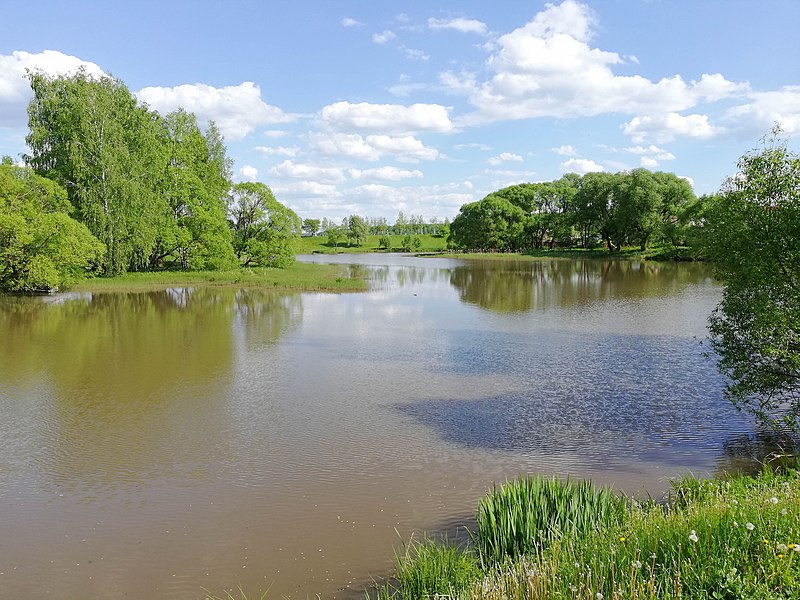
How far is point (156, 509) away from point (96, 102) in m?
38.7

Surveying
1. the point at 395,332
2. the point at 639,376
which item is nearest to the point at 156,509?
the point at 639,376

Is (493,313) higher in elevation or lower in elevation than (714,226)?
lower

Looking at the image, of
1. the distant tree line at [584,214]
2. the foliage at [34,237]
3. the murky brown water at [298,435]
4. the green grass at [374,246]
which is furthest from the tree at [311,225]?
the murky brown water at [298,435]

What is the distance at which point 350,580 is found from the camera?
664 cm

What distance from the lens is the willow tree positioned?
3834cm

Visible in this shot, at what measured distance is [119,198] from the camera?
Answer: 1547 inches

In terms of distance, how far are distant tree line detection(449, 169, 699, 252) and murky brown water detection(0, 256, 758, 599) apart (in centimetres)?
5609

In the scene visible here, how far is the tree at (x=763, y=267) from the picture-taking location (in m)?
9.94

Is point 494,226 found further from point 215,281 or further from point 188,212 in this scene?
point 215,281

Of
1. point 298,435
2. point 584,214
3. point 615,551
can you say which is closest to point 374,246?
point 584,214

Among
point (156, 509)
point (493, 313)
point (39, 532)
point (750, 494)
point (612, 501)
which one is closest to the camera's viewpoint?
point (750, 494)

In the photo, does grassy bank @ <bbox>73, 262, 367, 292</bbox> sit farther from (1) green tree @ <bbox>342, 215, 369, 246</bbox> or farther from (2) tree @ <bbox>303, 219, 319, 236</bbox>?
(2) tree @ <bbox>303, 219, 319, 236</bbox>

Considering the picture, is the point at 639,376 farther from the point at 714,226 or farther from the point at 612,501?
the point at 612,501

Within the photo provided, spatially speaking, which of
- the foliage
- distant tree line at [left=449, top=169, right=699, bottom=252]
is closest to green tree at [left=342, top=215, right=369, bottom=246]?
distant tree line at [left=449, top=169, right=699, bottom=252]
